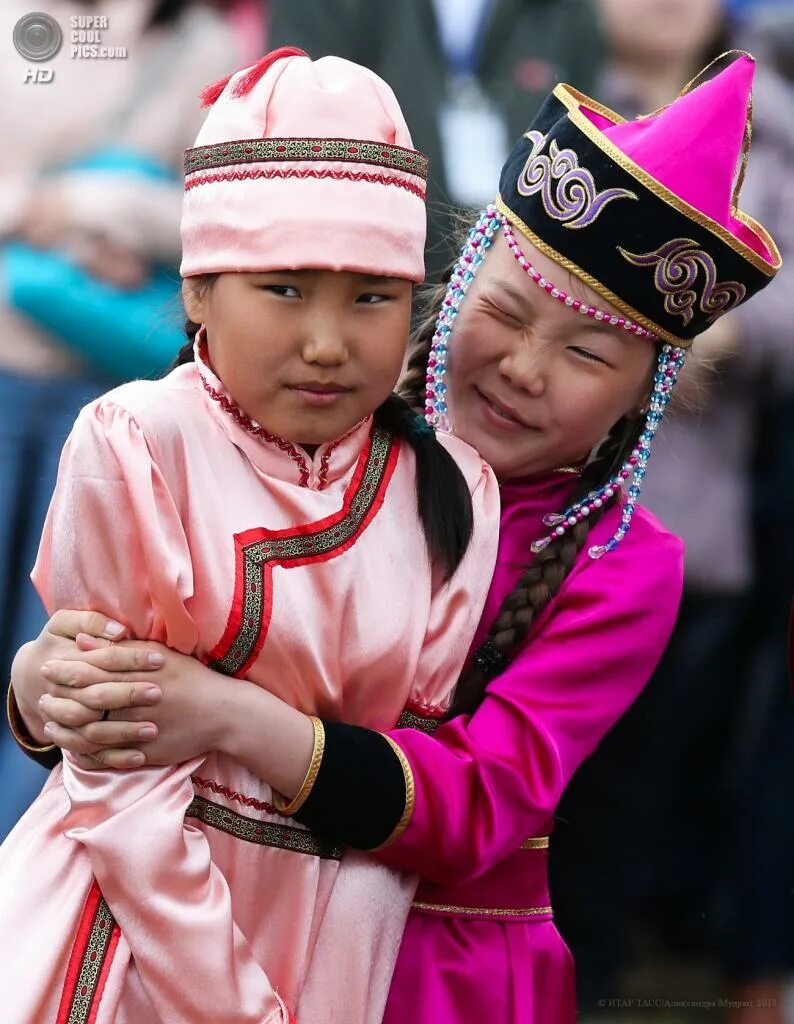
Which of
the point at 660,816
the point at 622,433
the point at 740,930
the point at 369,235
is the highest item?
the point at 369,235

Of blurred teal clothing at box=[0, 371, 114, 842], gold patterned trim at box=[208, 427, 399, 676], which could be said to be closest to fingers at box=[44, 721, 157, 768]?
gold patterned trim at box=[208, 427, 399, 676]

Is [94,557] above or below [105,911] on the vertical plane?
above

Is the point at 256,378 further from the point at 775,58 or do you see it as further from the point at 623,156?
the point at 775,58

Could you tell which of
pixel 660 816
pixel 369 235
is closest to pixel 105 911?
pixel 369 235

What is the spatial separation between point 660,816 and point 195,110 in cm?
159

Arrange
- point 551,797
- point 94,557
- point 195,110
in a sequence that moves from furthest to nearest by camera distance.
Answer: point 195,110, point 551,797, point 94,557

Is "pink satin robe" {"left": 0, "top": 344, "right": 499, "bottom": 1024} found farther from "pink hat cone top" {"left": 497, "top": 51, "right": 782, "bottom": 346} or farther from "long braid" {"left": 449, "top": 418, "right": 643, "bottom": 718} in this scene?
"pink hat cone top" {"left": 497, "top": 51, "right": 782, "bottom": 346}

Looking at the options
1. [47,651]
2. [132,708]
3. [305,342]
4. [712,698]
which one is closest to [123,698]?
[132,708]

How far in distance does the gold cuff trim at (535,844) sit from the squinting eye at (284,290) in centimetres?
70

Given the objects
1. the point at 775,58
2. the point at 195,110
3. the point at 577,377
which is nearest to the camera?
the point at 577,377

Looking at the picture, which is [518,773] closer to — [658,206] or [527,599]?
[527,599]

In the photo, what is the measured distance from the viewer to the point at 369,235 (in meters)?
1.39

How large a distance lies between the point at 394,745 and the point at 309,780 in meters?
0.10

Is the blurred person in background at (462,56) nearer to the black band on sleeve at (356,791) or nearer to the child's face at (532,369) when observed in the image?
the child's face at (532,369)
